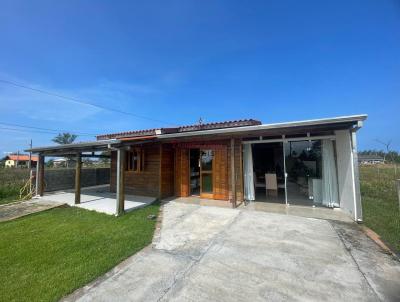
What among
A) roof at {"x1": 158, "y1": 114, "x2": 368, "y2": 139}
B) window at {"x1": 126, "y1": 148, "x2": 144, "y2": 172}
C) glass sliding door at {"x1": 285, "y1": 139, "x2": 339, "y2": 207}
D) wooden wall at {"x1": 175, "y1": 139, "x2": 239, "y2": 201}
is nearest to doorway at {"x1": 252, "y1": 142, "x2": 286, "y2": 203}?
glass sliding door at {"x1": 285, "y1": 139, "x2": 339, "y2": 207}

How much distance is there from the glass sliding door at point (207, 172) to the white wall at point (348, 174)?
4.07 meters

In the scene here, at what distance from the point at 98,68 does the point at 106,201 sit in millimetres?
8541

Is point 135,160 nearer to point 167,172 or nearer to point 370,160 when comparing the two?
point 167,172

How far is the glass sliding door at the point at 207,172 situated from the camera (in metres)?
7.68

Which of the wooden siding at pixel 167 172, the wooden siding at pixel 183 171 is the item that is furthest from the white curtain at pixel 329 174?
the wooden siding at pixel 167 172

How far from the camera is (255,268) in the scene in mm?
3045

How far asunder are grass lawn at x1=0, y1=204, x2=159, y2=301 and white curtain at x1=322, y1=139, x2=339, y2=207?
5.44m

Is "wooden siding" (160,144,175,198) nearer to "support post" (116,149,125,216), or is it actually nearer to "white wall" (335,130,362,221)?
"support post" (116,149,125,216)

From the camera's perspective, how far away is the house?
18.0 ft

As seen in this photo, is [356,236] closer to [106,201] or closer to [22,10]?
[106,201]

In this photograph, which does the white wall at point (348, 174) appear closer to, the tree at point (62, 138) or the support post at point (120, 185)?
the support post at point (120, 185)

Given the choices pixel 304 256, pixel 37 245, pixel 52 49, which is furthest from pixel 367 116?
pixel 52 49

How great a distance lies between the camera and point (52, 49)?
8.64 metres

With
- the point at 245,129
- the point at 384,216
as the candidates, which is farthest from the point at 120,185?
the point at 384,216
